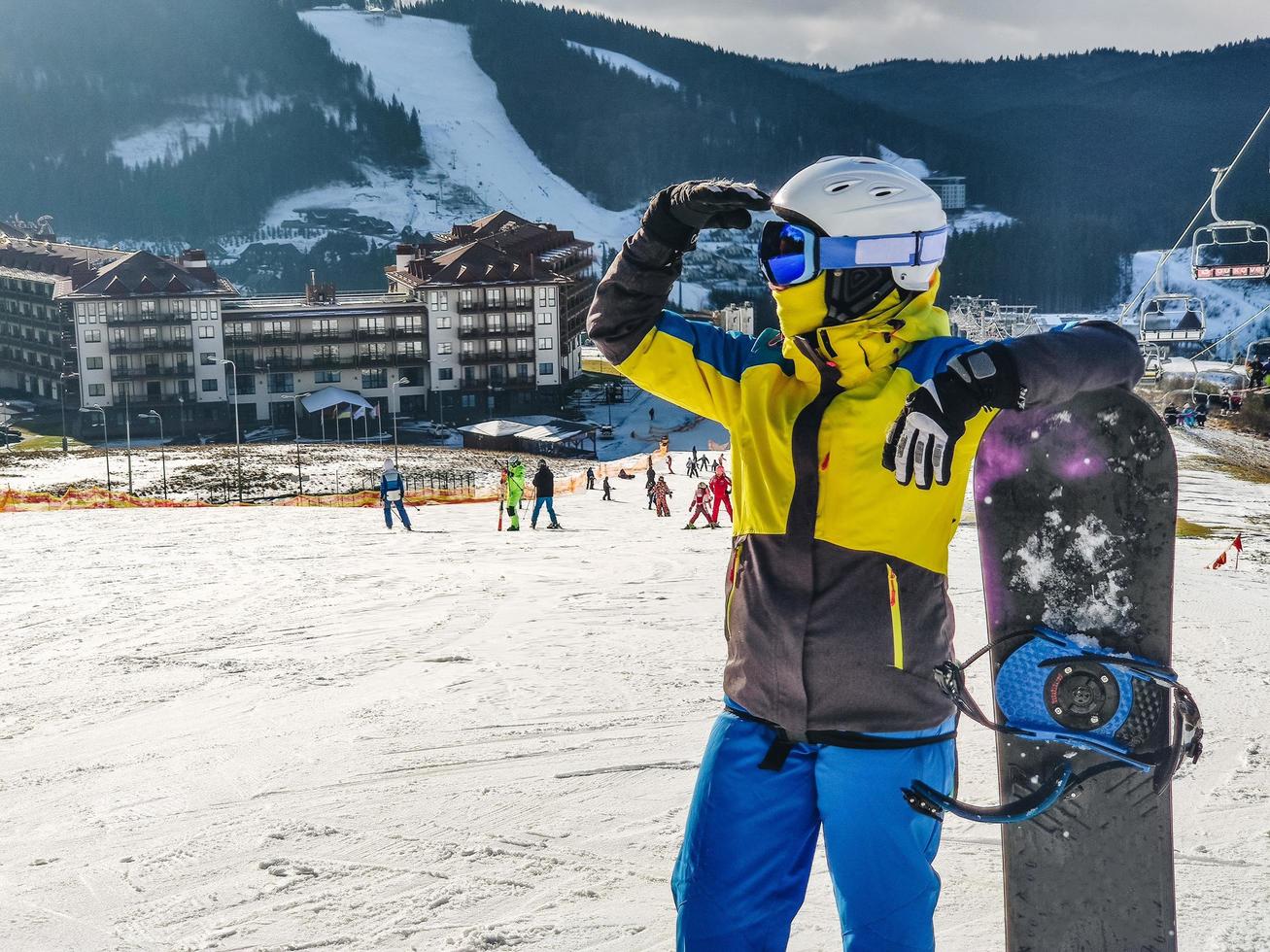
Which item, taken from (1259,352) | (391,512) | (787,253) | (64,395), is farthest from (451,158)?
(787,253)

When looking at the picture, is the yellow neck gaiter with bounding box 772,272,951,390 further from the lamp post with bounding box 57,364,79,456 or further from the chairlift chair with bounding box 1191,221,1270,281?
the lamp post with bounding box 57,364,79,456

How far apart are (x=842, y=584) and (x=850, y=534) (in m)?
0.10

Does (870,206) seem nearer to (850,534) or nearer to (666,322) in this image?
(666,322)

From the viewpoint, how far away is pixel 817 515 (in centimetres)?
227

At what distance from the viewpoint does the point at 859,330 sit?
7.43 feet

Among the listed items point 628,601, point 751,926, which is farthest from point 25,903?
point 628,601

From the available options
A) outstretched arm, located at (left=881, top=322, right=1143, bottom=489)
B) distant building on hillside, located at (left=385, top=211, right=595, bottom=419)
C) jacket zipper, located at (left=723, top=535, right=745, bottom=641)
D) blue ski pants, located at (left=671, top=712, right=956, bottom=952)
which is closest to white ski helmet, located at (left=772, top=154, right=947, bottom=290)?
outstretched arm, located at (left=881, top=322, right=1143, bottom=489)

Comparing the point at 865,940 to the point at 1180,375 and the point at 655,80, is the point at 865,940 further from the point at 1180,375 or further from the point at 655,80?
the point at 655,80

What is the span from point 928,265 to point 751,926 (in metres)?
1.34

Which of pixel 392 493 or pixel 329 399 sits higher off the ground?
pixel 392 493

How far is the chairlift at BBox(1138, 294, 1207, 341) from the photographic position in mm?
22031

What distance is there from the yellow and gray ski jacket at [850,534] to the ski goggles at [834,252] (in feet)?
0.34

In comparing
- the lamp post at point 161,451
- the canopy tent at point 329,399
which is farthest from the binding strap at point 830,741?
the canopy tent at point 329,399

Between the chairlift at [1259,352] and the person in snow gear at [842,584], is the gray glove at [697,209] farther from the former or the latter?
the chairlift at [1259,352]
